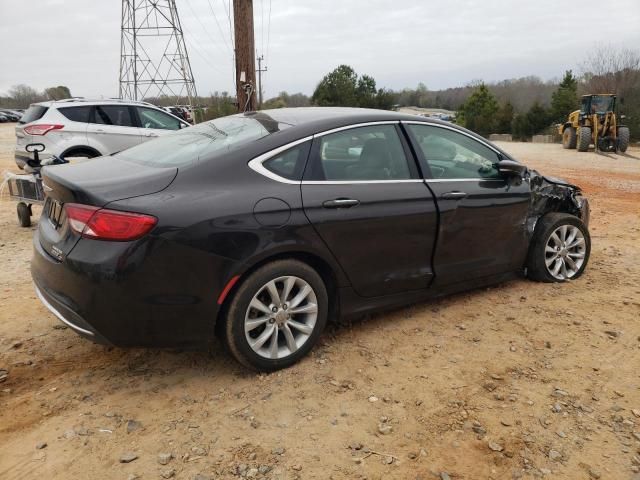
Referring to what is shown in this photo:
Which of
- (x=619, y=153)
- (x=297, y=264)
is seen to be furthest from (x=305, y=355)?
(x=619, y=153)

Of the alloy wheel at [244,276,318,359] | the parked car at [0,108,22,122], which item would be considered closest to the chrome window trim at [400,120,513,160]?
the alloy wheel at [244,276,318,359]

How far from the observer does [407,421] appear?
267cm

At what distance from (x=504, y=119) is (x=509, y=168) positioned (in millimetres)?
35467

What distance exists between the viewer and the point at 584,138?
19828 mm

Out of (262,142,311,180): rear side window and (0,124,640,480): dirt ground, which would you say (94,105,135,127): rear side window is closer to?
(0,124,640,480): dirt ground

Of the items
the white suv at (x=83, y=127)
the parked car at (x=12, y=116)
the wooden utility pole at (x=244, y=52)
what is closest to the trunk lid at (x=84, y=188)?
the wooden utility pole at (x=244, y=52)

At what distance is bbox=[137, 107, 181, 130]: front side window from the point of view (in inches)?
381

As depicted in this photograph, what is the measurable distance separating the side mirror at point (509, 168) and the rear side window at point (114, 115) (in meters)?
7.47

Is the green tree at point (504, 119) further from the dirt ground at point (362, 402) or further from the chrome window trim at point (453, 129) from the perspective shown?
the dirt ground at point (362, 402)

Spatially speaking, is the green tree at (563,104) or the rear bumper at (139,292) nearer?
the rear bumper at (139,292)

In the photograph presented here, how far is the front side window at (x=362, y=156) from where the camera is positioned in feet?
10.6

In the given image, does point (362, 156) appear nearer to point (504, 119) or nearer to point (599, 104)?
point (599, 104)

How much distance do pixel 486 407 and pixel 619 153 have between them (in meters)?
20.7

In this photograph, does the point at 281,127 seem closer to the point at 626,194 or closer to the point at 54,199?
the point at 54,199
